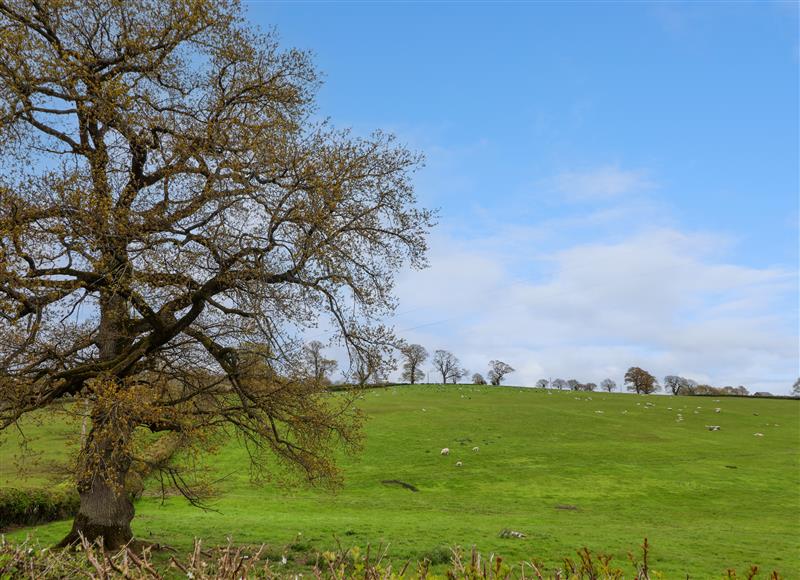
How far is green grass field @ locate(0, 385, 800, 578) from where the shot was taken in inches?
865

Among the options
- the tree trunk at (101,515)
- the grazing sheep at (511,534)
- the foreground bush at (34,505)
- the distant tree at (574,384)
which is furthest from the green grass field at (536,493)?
the distant tree at (574,384)

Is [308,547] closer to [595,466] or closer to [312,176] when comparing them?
[312,176]

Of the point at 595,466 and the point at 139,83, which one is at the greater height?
the point at 139,83

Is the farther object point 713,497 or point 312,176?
point 713,497

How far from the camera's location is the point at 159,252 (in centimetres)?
1468

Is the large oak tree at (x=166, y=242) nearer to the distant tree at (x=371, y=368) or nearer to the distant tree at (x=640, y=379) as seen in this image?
the distant tree at (x=371, y=368)

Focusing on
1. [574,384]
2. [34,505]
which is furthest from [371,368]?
[574,384]

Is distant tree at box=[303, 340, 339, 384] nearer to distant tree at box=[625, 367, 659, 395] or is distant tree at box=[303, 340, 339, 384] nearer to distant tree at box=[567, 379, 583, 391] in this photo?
distant tree at box=[625, 367, 659, 395]

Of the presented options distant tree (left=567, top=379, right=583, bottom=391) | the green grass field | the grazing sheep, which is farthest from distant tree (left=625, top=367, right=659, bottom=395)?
the grazing sheep

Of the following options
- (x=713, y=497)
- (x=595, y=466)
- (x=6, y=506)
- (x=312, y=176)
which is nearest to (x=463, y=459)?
(x=595, y=466)

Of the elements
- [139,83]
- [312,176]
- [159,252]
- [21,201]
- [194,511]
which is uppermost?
[139,83]

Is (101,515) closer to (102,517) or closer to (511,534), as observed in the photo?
(102,517)

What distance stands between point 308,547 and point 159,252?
12.0 meters

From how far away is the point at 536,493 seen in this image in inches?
1428
